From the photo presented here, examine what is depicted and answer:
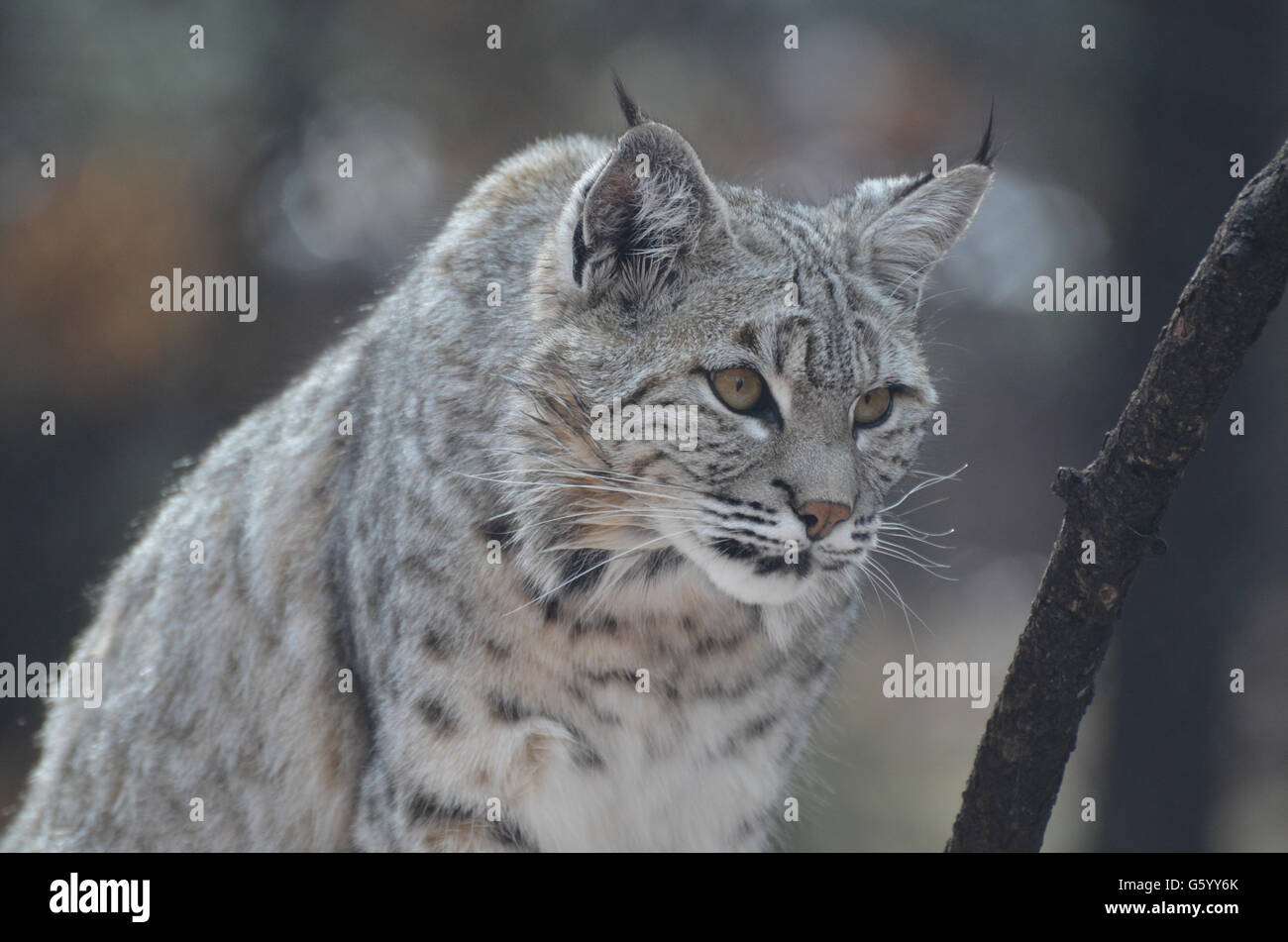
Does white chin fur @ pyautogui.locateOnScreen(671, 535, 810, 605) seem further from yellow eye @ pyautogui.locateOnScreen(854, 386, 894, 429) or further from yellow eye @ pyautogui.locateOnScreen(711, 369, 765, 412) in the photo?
yellow eye @ pyautogui.locateOnScreen(854, 386, 894, 429)

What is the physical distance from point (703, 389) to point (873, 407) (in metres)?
0.60

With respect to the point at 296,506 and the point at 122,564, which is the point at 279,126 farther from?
the point at 296,506

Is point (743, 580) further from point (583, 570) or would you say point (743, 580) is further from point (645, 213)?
point (645, 213)

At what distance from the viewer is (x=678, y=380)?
148 inches

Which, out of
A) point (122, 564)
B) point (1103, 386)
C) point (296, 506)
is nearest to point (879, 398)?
point (296, 506)

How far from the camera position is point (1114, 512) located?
3.27m

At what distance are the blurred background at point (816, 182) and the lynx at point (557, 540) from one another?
13.7 ft

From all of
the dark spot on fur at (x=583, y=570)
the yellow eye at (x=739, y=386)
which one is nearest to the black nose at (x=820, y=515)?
the yellow eye at (x=739, y=386)

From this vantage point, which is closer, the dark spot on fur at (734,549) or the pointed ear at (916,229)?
the dark spot on fur at (734,549)

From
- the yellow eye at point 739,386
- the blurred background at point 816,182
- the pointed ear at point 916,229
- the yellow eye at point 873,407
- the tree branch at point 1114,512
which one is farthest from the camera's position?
the blurred background at point 816,182

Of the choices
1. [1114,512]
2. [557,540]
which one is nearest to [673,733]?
[557,540]

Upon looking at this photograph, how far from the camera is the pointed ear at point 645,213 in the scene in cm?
364

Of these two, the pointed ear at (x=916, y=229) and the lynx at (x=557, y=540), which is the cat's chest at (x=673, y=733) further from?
the pointed ear at (x=916, y=229)

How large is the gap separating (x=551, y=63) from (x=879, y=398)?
7.26 metres
